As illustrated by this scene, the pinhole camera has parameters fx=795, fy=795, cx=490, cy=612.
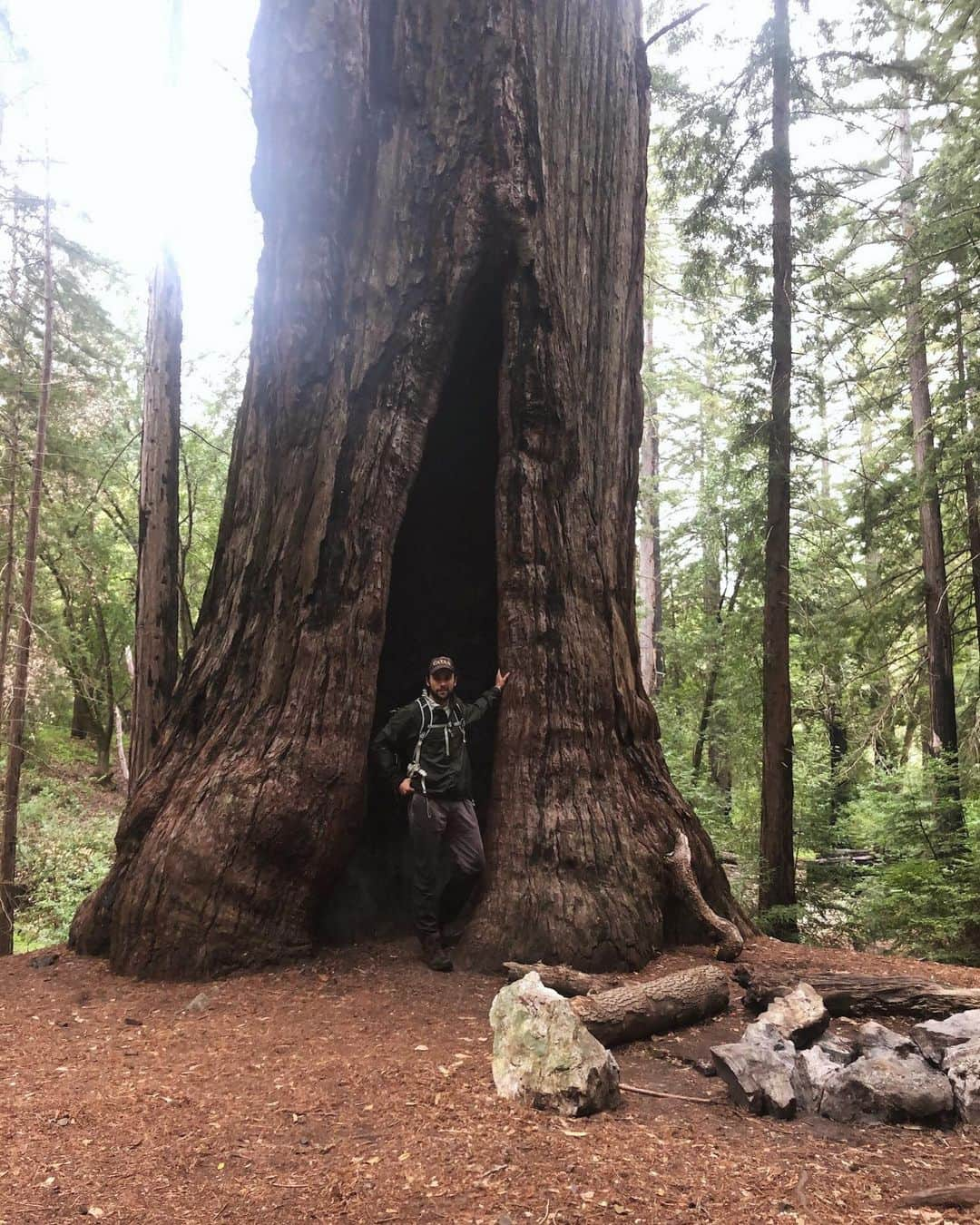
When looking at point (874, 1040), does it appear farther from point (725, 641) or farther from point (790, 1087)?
point (725, 641)

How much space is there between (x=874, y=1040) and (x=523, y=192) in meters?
5.60

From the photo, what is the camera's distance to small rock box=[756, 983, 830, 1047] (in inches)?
147

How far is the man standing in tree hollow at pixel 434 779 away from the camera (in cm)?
540

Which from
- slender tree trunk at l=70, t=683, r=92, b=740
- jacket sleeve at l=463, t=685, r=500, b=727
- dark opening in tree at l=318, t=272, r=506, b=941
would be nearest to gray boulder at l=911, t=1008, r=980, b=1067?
jacket sleeve at l=463, t=685, r=500, b=727

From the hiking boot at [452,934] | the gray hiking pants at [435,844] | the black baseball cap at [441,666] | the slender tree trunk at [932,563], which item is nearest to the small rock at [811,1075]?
the hiking boot at [452,934]

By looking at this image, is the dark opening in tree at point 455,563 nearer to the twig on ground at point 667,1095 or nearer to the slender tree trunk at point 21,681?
the twig on ground at point 667,1095

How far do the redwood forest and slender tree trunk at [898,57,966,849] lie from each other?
0.80 feet

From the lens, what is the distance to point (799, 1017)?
3836 millimetres

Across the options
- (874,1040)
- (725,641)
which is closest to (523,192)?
(874,1040)

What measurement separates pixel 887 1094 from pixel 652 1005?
1.25m

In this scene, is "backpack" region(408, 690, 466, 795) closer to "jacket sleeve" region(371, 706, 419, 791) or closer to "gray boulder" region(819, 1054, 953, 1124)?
"jacket sleeve" region(371, 706, 419, 791)

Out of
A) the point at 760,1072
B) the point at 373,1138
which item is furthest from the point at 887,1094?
the point at 373,1138

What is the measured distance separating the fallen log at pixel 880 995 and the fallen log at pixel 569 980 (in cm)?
82

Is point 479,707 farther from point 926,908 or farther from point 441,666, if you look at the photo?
point 926,908
